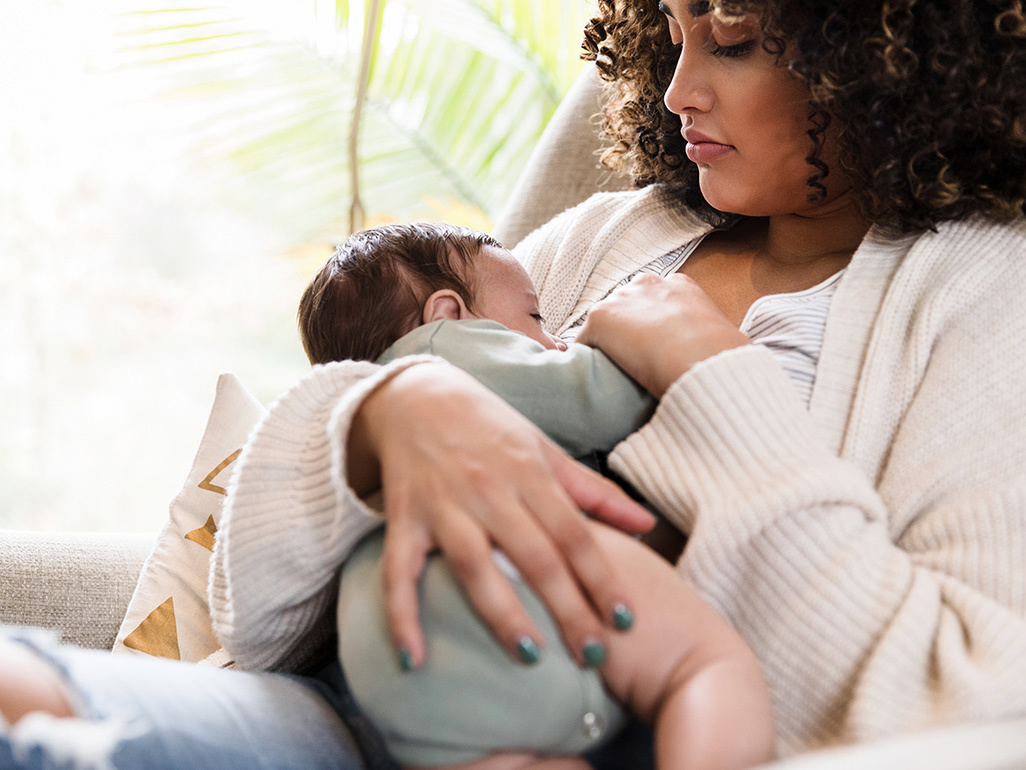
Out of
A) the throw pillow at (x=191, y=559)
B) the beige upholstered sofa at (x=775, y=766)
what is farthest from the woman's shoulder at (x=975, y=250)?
the throw pillow at (x=191, y=559)

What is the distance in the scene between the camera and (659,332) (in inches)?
35.9

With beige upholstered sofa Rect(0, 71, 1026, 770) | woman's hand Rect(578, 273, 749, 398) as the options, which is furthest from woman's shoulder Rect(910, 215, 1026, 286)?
beige upholstered sofa Rect(0, 71, 1026, 770)

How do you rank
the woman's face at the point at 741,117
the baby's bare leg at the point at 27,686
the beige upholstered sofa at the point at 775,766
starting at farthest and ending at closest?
the woman's face at the point at 741,117 → the baby's bare leg at the point at 27,686 → the beige upholstered sofa at the point at 775,766

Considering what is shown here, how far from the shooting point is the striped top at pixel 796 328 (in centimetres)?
96

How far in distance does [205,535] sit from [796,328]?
2.72 ft

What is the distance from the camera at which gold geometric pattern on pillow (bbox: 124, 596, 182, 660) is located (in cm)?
115

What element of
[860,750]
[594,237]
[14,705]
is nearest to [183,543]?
[14,705]

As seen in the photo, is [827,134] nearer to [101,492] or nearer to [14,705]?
[14,705]

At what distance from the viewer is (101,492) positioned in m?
3.24

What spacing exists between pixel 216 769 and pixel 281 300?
8.81 ft

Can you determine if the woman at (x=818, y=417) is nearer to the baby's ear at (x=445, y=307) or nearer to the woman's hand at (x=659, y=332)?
the woman's hand at (x=659, y=332)

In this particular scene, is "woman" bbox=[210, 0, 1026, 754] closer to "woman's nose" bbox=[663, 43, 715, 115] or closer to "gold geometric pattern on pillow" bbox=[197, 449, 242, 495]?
"woman's nose" bbox=[663, 43, 715, 115]

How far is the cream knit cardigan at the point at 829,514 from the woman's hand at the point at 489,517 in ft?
0.24

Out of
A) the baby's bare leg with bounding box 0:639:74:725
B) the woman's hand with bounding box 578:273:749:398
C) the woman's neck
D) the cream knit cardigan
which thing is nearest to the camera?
the baby's bare leg with bounding box 0:639:74:725
